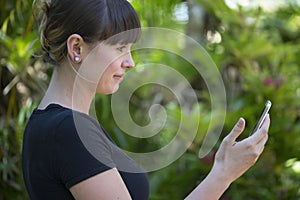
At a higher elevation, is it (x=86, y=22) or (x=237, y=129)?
(x=86, y=22)

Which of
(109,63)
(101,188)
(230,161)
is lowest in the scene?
(230,161)

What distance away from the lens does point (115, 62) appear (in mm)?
1205

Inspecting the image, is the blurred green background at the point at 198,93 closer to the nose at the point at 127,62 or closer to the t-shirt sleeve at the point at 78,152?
the nose at the point at 127,62

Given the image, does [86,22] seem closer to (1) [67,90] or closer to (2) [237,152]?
(1) [67,90]

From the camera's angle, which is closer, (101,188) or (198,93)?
(101,188)

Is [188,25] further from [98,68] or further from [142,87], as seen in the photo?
[98,68]

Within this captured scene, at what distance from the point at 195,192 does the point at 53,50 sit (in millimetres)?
430

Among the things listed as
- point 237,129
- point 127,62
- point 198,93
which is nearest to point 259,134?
point 237,129

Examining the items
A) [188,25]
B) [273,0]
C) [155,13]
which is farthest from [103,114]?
[273,0]

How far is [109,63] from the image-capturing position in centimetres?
120

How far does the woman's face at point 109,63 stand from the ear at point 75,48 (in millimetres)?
23

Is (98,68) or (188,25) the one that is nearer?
(98,68)

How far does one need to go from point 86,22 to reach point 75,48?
64 mm

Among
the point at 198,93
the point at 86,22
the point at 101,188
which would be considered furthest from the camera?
the point at 198,93
